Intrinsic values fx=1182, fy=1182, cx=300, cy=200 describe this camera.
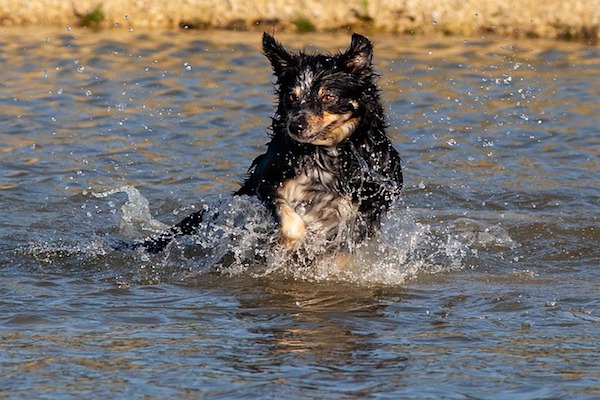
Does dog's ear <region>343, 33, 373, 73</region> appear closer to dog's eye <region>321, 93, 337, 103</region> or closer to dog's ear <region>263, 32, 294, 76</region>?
dog's eye <region>321, 93, 337, 103</region>

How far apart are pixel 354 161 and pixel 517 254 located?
4.53 ft

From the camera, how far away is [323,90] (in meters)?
6.64

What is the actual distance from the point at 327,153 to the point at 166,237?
1236mm

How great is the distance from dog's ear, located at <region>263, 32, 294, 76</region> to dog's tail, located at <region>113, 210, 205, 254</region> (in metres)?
1.10

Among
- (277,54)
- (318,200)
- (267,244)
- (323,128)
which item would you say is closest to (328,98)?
(323,128)

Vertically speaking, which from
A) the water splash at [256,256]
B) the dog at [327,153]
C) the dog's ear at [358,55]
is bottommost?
the water splash at [256,256]

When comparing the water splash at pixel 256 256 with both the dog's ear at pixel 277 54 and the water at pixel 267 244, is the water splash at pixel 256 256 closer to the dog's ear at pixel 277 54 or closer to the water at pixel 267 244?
the water at pixel 267 244

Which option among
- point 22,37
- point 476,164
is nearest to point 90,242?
point 476,164

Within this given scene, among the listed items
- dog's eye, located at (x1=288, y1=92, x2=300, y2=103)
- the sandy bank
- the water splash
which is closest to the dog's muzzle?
dog's eye, located at (x1=288, y1=92, x2=300, y2=103)

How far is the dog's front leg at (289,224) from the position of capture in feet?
22.2

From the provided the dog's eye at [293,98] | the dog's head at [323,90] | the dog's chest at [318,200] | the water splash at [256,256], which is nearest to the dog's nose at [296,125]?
the dog's head at [323,90]

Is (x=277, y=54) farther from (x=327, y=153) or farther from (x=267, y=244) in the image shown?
(x=267, y=244)

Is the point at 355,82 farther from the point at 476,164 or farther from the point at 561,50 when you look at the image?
the point at 561,50

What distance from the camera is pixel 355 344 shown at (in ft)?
18.1
